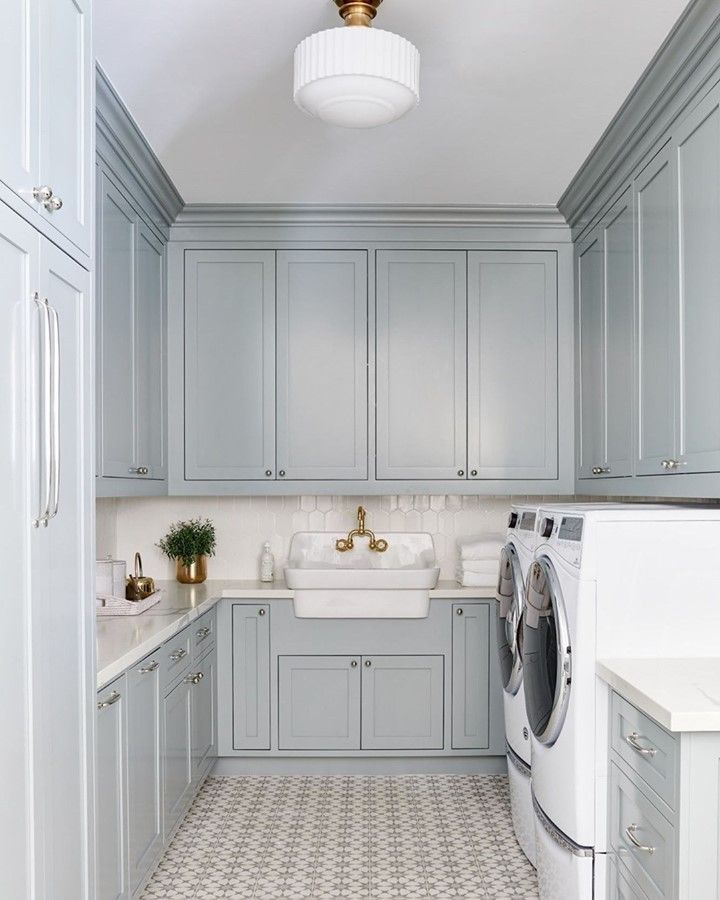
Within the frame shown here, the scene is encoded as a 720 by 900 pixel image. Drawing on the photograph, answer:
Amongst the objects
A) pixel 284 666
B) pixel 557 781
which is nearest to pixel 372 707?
pixel 284 666

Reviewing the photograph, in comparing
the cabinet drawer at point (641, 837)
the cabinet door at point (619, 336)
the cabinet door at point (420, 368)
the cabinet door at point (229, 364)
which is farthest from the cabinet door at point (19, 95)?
the cabinet door at point (420, 368)

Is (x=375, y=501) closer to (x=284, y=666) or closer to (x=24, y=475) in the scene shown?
(x=284, y=666)

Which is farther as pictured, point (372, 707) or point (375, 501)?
point (375, 501)

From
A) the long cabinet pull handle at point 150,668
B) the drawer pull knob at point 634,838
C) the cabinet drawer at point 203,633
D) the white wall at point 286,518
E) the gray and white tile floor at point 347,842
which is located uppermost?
the white wall at point 286,518

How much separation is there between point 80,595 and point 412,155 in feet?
7.03

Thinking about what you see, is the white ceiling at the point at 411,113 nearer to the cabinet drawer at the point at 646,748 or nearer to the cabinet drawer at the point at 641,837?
the cabinet drawer at the point at 646,748

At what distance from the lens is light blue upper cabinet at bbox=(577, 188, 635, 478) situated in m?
3.22

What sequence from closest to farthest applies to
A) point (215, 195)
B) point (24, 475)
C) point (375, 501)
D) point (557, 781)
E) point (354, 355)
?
point (24, 475) < point (557, 781) < point (215, 195) < point (354, 355) < point (375, 501)

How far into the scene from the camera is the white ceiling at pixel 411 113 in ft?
7.73

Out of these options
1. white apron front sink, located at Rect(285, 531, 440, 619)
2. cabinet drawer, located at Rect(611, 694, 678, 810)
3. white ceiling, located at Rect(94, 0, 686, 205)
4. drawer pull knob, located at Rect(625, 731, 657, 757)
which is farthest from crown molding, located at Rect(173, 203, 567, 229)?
drawer pull knob, located at Rect(625, 731, 657, 757)

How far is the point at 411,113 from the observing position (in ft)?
9.71

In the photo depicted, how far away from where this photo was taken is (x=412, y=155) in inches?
132

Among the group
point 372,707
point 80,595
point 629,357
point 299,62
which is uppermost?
point 299,62

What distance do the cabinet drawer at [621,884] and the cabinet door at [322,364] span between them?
2116 mm
